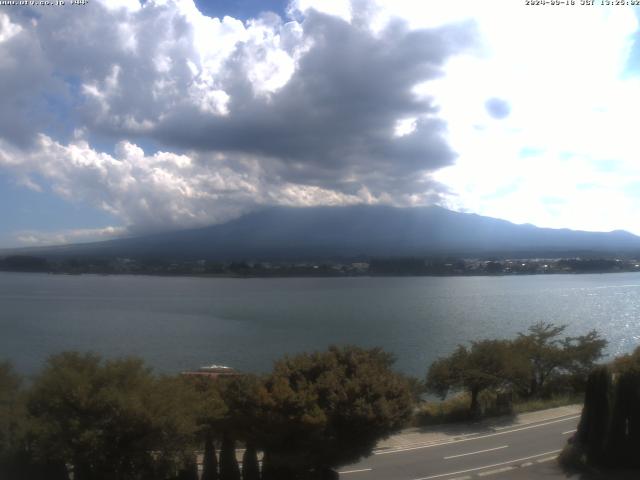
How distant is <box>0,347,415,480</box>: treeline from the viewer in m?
7.40

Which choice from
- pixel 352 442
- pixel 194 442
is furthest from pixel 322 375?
pixel 194 442

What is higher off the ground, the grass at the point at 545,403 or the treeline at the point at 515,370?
the treeline at the point at 515,370

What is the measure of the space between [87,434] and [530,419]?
1155 cm

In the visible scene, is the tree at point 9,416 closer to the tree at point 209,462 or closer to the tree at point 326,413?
the tree at point 209,462

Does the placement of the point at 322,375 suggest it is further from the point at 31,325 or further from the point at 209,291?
the point at 209,291

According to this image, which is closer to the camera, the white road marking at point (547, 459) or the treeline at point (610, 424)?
the treeline at point (610, 424)

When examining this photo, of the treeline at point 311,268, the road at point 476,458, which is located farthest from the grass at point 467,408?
the treeline at point 311,268

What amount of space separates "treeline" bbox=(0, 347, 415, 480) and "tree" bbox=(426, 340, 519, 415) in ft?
26.5

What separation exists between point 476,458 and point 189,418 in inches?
235

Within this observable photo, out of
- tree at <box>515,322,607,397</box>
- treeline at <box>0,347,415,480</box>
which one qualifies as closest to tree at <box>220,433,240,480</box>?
treeline at <box>0,347,415,480</box>

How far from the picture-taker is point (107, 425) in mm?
7547

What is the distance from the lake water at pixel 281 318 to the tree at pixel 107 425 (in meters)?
16.7

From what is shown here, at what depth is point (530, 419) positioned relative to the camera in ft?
50.3

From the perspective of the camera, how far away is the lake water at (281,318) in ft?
96.2
